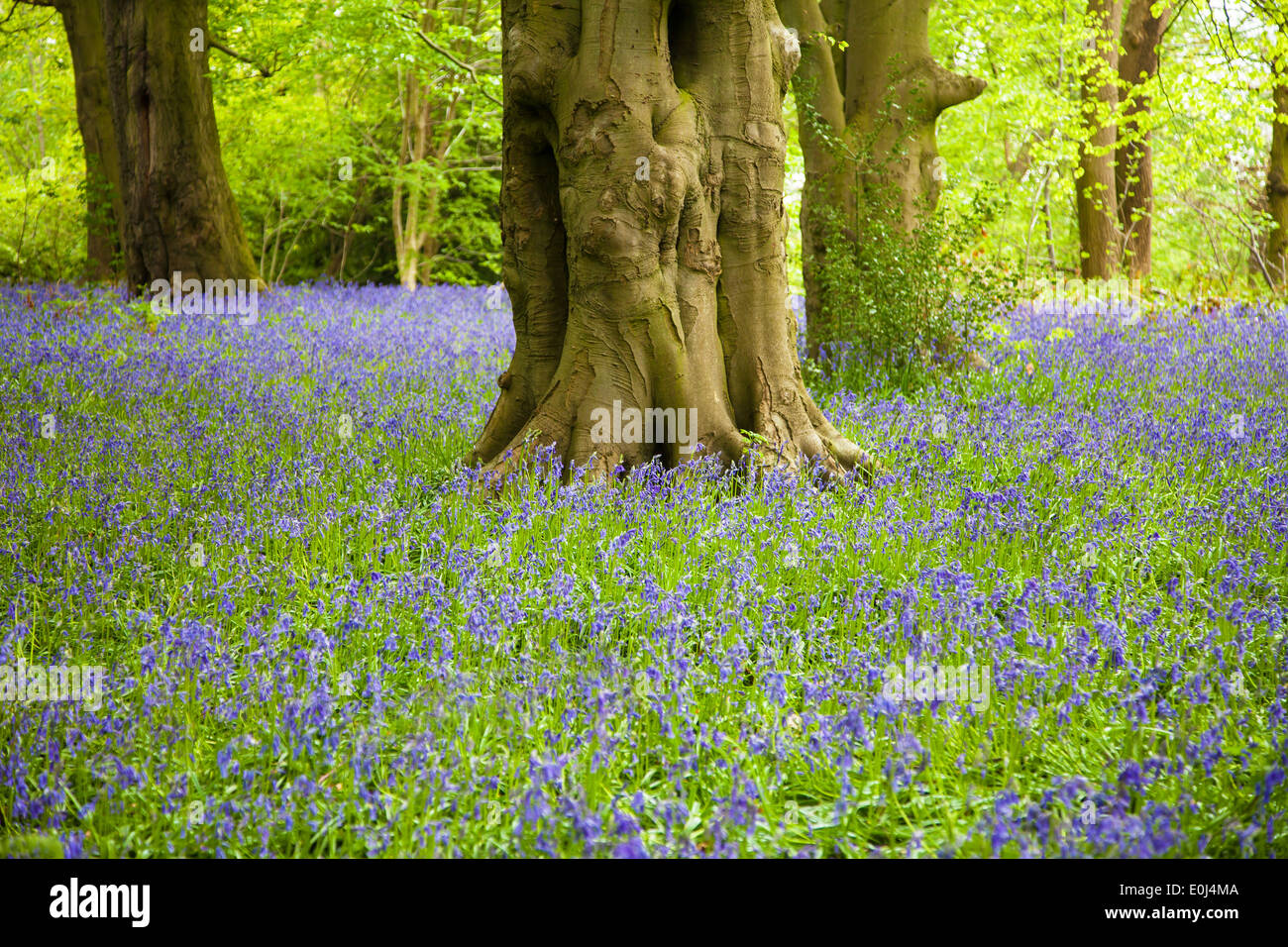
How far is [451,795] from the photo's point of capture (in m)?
2.21

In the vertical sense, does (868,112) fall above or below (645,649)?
above

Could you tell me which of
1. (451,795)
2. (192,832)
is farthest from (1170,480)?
(192,832)

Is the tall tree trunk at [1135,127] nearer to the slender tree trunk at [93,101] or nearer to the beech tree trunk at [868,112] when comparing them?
the beech tree trunk at [868,112]

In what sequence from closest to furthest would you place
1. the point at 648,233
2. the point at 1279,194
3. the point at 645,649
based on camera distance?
the point at 645,649, the point at 648,233, the point at 1279,194

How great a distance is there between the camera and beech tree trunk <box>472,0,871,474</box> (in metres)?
4.29

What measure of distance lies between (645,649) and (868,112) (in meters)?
6.58

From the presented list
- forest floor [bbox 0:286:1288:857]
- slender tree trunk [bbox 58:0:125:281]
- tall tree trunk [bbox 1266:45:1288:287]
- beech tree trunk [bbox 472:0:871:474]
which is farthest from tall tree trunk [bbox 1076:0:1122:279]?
slender tree trunk [bbox 58:0:125:281]

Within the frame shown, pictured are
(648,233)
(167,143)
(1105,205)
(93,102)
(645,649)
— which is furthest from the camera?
(1105,205)

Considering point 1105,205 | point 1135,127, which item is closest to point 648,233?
point 1105,205

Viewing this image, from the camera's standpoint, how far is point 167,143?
1110 cm

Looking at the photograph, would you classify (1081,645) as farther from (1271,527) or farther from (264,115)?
(264,115)

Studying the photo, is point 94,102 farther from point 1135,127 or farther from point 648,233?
point 1135,127

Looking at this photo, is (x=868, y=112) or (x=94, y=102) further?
(x=94, y=102)
